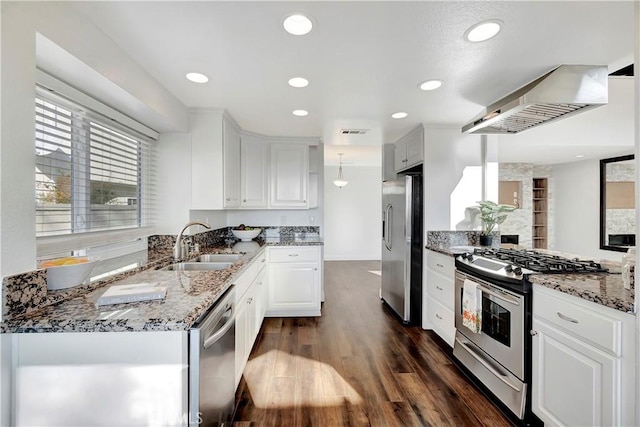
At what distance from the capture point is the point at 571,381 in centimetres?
151

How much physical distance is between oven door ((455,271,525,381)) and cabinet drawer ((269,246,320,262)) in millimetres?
1716

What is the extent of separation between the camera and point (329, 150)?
550 centimetres

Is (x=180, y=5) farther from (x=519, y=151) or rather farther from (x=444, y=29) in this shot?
(x=519, y=151)

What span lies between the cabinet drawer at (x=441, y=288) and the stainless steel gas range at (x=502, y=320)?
0.83 ft

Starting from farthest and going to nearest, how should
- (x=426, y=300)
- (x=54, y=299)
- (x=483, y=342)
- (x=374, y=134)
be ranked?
(x=374, y=134) < (x=426, y=300) < (x=483, y=342) < (x=54, y=299)

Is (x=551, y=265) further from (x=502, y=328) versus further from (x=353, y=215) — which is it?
(x=353, y=215)

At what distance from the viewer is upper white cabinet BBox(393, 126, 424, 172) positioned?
3354mm

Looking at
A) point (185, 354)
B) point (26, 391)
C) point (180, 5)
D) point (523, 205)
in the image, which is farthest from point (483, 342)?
point (523, 205)

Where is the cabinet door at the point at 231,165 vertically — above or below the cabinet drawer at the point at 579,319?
above

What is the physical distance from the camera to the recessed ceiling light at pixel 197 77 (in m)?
2.07

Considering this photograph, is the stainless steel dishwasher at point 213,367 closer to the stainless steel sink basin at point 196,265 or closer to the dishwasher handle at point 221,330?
the dishwasher handle at point 221,330

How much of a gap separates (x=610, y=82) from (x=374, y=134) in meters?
2.12

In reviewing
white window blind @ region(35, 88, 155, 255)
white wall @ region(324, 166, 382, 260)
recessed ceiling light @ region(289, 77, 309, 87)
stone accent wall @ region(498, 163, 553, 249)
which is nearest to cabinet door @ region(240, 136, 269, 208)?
white window blind @ region(35, 88, 155, 255)

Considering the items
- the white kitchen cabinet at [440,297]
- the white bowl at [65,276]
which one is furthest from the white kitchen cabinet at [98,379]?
the white kitchen cabinet at [440,297]
